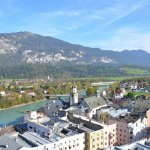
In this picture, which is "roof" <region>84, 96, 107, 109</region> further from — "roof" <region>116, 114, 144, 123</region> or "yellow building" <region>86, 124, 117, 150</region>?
"yellow building" <region>86, 124, 117, 150</region>

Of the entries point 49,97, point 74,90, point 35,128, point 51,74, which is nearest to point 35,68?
point 51,74

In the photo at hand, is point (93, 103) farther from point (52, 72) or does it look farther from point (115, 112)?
point (52, 72)

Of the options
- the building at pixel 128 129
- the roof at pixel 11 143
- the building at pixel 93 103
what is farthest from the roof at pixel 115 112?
the roof at pixel 11 143

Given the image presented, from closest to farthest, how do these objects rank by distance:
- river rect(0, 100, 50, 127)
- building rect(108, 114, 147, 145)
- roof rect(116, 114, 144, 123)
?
1. building rect(108, 114, 147, 145)
2. roof rect(116, 114, 144, 123)
3. river rect(0, 100, 50, 127)

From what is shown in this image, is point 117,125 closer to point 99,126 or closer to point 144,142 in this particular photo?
point 99,126

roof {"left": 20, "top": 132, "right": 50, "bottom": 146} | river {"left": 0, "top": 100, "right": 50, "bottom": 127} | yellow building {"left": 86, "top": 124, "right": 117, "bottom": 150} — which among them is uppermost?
roof {"left": 20, "top": 132, "right": 50, "bottom": 146}

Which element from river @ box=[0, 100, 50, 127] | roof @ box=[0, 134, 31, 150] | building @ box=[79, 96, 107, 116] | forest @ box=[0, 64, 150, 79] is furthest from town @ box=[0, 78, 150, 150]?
forest @ box=[0, 64, 150, 79]

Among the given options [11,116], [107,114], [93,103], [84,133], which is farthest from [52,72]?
[84,133]

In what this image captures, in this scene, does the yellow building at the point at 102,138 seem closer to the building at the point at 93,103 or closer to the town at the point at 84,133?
the town at the point at 84,133

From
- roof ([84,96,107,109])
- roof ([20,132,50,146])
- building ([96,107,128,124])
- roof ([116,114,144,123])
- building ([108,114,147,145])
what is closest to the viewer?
roof ([20,132,50,146])

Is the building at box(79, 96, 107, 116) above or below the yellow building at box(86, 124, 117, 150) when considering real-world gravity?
above

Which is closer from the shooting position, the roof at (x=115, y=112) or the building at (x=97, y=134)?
the building at (x=97, y=134)
